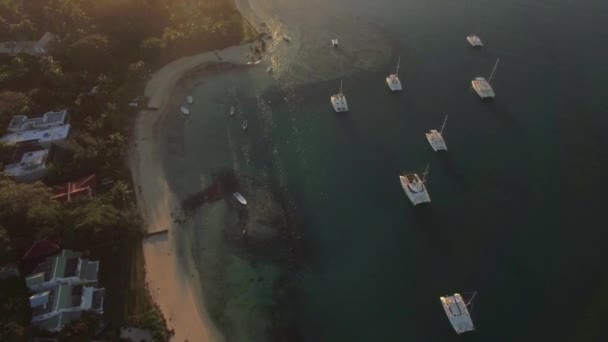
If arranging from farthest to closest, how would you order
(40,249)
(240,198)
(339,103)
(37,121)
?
1. (339,103)
2. (37,121)
3. (240,198)
4. (40,249)

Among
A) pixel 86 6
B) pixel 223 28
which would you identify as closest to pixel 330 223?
pixel 223 28

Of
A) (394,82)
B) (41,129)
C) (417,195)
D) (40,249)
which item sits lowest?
(40,249)

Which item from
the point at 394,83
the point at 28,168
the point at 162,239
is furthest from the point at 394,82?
the point at 28,168

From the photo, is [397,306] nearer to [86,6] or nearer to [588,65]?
[588,65]

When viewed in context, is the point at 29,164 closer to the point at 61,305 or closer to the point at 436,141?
the point at 61,305

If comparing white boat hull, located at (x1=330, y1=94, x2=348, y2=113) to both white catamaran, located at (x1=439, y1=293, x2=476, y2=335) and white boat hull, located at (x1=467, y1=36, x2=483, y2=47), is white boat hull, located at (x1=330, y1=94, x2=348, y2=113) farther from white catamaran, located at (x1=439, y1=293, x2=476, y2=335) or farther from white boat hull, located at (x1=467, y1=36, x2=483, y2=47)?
white catamaran, located at (x1=439, y1=293, x2=476, y2=335)

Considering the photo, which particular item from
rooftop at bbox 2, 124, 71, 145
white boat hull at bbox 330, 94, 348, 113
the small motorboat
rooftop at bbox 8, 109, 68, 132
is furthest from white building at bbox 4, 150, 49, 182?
white boat hull at bbox 330, 94, 348, 113
